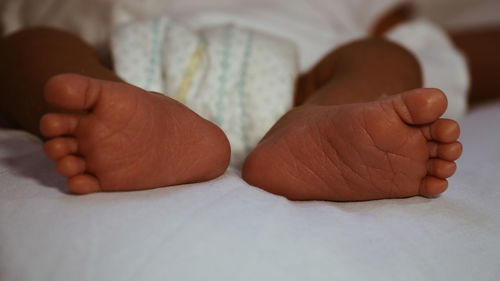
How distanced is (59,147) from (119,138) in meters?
0.07

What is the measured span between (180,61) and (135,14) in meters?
0.31

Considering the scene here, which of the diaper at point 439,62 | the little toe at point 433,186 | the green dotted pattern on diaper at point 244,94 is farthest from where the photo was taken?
the diaper at point 439,62

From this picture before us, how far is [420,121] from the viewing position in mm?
512

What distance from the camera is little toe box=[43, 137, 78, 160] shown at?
50 cm

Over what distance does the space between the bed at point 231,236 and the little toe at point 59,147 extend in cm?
5

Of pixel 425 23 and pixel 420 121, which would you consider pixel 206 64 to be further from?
pixel 425 23

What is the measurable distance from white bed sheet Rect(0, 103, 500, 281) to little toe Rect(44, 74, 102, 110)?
0.11 metres

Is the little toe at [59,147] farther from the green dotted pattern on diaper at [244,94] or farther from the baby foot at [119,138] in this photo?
the green dotted pattern on diaper at [244,94]

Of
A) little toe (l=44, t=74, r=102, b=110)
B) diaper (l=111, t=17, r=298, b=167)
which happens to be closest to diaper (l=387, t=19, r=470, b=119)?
diaper (l=111, t=17, r=298, b=167)

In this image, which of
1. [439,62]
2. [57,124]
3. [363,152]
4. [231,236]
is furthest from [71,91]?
[439,62]

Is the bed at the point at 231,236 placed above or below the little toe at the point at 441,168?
below

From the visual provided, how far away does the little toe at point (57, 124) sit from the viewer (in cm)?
49

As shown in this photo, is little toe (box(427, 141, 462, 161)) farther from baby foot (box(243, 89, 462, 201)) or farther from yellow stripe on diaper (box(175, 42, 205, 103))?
yellow stripe on diaper (box(175, 42, 205, 103))

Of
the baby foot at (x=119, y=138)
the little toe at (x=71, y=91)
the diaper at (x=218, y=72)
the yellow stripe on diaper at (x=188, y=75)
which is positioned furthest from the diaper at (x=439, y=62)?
the little toe at (x=71, y=91)
